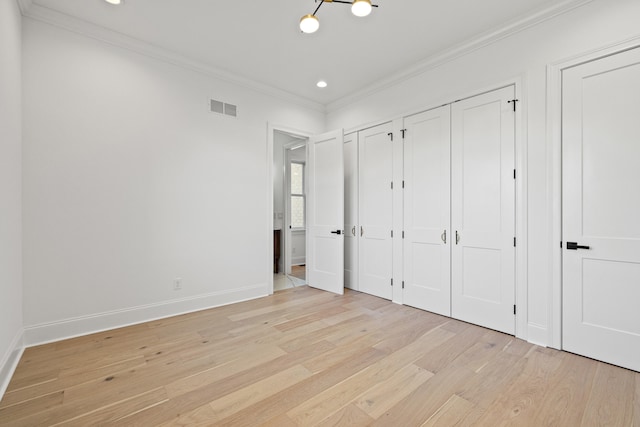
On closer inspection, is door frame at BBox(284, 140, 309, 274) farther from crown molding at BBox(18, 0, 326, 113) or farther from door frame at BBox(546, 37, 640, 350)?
door frame at BBox(546, 37, 640, 350)

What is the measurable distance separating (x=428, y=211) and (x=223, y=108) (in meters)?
2.95

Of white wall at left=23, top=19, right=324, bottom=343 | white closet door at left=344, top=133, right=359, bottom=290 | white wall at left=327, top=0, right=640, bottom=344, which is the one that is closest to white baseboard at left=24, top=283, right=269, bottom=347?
white wall at left=23, top=19, right=324, bottom=343

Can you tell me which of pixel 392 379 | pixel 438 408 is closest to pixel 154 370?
pixel 392 379

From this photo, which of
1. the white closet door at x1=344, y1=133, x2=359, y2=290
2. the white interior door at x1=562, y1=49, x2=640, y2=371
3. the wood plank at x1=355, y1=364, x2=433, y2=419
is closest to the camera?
the wood plank at x1=355, y1=364, x2=433, y2=419

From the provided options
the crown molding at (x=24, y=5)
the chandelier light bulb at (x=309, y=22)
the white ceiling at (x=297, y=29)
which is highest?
the white ceiling at (x=297, y=29)

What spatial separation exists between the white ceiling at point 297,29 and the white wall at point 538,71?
0.19 m

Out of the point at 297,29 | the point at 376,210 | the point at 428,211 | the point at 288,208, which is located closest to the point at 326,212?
the point at 376,210

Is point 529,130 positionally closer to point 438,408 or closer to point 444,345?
point 444,345

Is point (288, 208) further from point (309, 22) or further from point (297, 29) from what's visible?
point (309, 22)

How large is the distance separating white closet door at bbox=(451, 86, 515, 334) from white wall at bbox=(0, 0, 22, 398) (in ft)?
13.0

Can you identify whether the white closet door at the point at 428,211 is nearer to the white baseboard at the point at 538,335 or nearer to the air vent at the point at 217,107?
the white baseboard at the point at 538,335

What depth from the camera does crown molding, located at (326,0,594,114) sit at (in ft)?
8.36

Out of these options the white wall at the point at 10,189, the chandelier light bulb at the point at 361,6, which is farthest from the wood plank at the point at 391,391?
the chandelier light bulb at the point at 361,6

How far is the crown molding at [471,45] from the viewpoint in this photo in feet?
8.36
